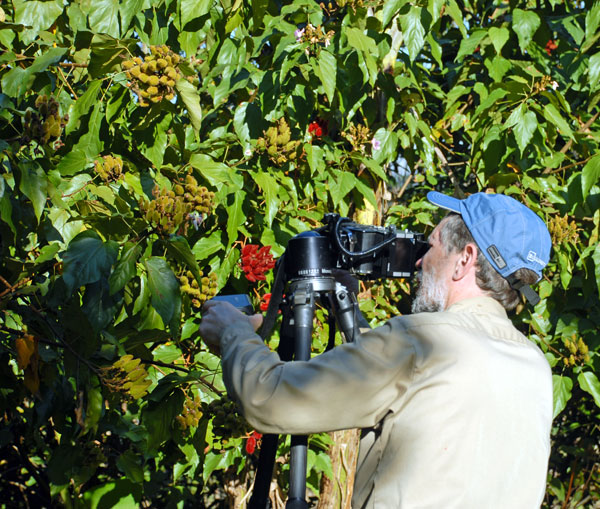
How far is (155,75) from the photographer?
2.02 metres

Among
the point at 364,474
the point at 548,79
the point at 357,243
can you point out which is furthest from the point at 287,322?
the point at 548,79

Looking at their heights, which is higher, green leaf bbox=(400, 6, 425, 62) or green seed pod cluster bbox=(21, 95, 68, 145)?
green leaf bbox=(400, 6, 425, 62)

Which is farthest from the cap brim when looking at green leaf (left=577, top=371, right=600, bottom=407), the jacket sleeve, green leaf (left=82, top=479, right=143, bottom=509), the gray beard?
green leaf (left=82, top=479, right=143, bottom=509)

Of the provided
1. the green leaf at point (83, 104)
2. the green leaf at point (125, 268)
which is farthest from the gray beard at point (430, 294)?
the green leaf at point (83, 104)

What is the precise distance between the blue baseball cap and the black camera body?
169 mm

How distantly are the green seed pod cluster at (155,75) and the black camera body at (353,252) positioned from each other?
654 millimetres

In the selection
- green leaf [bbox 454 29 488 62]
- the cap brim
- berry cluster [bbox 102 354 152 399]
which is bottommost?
berry cluster [bbox 102 354 152 399]

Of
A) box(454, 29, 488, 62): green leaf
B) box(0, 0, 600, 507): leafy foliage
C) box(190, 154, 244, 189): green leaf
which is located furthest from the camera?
box(454, 29, 488, 62): green leaf

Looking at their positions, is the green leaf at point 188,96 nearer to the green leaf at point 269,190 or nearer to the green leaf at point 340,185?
the green leaf at point 269,190

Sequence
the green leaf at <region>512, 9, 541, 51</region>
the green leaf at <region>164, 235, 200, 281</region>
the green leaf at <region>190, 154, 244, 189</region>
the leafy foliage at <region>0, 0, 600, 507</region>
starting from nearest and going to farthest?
the green leaf at <region>164, 235, 200, 281</region>, the leafy foliage at <region>0, 0, 600, 507</region>, the green leaf at <region>190, 154, 244, 189</region>, the green leaf at <region>512, 9, 541, 51</region>

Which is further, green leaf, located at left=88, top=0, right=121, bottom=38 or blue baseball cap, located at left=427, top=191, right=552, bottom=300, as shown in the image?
green leaf, located at left=88, top=0, right=121, bottom=38

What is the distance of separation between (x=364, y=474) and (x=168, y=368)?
115 cm

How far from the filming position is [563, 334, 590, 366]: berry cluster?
3.07m

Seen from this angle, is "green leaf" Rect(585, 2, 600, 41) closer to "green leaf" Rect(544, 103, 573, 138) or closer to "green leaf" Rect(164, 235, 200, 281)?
"green leaf" Rect(544, 103, 573, 138)
